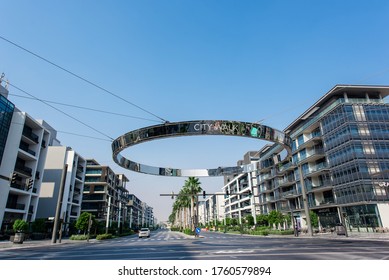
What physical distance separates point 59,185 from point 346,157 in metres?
65.6

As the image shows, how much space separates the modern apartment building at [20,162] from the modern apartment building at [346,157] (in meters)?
44.0

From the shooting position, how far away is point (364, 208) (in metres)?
43.7

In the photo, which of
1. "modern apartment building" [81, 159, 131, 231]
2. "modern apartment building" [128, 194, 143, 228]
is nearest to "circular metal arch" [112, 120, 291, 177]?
"modern apartment building" [81, 159, 131, 231]

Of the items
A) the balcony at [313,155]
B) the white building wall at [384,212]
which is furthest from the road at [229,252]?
the balcony at [313,155]

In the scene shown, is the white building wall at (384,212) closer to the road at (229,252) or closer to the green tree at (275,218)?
the green tree at (275,218)

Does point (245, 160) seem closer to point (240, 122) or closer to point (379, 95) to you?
point (379, 95)

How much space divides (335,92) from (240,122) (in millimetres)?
48415

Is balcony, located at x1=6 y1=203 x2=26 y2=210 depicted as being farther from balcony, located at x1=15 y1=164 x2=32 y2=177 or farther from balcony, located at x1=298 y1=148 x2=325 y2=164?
balcony, located at x1=298 y1=148 x2=325 y2=164

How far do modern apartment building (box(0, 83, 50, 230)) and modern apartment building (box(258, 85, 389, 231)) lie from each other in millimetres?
43999

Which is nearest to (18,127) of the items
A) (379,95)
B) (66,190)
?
(66,190)

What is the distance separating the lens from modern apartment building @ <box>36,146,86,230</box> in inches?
2437

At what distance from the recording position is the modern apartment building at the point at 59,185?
61906 millimetres

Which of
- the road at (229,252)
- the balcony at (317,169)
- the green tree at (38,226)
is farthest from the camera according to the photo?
the balcony at (317,169)

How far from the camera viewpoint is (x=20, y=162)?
4950cm
